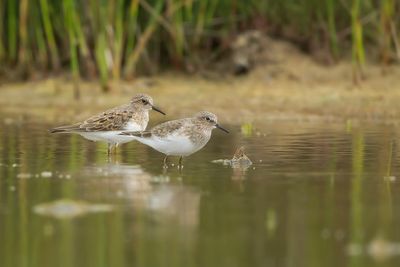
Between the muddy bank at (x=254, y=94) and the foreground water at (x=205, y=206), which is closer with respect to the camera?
the foreground water at (x=205, y=206)

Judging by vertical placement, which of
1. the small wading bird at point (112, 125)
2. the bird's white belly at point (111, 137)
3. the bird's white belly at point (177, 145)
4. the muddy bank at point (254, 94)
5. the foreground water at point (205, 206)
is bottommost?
the foreground water at point (205, 206)

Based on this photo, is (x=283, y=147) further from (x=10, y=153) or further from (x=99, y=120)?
(x=10, y=153)

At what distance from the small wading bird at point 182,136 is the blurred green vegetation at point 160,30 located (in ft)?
22.0

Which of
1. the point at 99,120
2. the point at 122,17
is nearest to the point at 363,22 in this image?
the point at 122,17

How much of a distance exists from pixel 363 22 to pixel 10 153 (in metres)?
8.07

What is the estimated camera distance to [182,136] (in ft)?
36.8

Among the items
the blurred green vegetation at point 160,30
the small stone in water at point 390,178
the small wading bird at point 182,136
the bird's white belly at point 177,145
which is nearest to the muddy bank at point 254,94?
the blurred green vegetation at point 160,30

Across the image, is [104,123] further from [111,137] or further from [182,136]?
[182,136]

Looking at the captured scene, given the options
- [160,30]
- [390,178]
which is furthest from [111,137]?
[160,30]

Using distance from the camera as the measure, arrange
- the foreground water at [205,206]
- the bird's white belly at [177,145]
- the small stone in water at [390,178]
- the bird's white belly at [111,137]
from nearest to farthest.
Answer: the foreground water at [205,206]
the small stone in water at [390,178]
the bird's white belly at [177,145]
the bird's white belly at [111,137]

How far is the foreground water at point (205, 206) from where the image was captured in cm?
706

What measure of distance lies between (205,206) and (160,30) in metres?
11.1

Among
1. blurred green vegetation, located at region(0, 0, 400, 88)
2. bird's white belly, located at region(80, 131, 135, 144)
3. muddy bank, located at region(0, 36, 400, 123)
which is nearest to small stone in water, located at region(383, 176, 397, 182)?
bird's white belly, located at region(80, 131, 135, 144)

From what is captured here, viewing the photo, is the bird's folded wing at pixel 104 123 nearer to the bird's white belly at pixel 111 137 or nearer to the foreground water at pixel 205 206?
the bird's white belly at pixel 111 137
